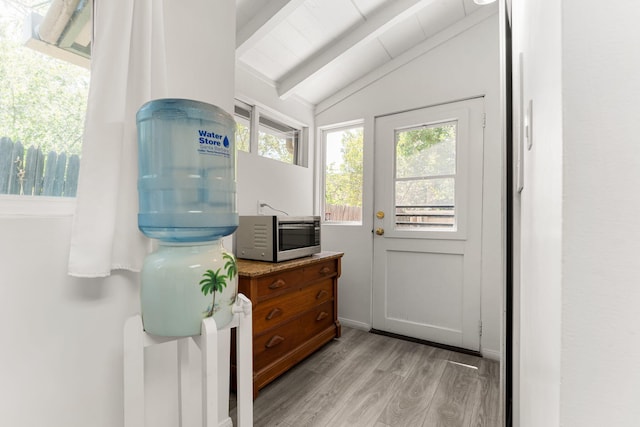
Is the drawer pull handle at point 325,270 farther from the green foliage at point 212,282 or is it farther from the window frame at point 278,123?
the green foliage at point 212,282

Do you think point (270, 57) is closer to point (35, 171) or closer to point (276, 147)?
point (276, 147)

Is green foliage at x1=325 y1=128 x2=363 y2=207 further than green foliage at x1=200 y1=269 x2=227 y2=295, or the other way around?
green foliage at x1=325 y1=128 x2=363 y2=207

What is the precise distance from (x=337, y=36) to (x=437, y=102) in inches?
39.1

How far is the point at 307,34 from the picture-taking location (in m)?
2.18

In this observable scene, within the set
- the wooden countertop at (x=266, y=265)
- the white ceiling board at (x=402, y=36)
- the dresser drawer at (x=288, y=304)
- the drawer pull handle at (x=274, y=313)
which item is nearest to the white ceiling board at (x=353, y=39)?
the white ceiling board at (x=402, y=36)

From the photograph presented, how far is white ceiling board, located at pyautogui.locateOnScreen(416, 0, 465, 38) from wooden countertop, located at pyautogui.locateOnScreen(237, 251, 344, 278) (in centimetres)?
204

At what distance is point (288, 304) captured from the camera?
6.83 ft

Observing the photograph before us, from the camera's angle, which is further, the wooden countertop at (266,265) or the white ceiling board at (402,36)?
the white ceiling board at (402,36)

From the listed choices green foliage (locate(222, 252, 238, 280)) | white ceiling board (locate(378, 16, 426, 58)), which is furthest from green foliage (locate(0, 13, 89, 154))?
white ceiling board (locate(378, 16, 426, 58))

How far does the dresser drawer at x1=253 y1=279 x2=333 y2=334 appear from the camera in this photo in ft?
6.08

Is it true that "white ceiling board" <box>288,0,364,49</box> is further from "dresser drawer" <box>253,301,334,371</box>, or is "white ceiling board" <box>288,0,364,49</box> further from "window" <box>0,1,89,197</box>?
"dresser drawer" <box>253,301,334,371</box>

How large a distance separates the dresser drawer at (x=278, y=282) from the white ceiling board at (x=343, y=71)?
163 cm

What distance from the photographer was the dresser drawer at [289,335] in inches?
73.4

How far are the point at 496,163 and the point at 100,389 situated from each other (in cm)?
268
